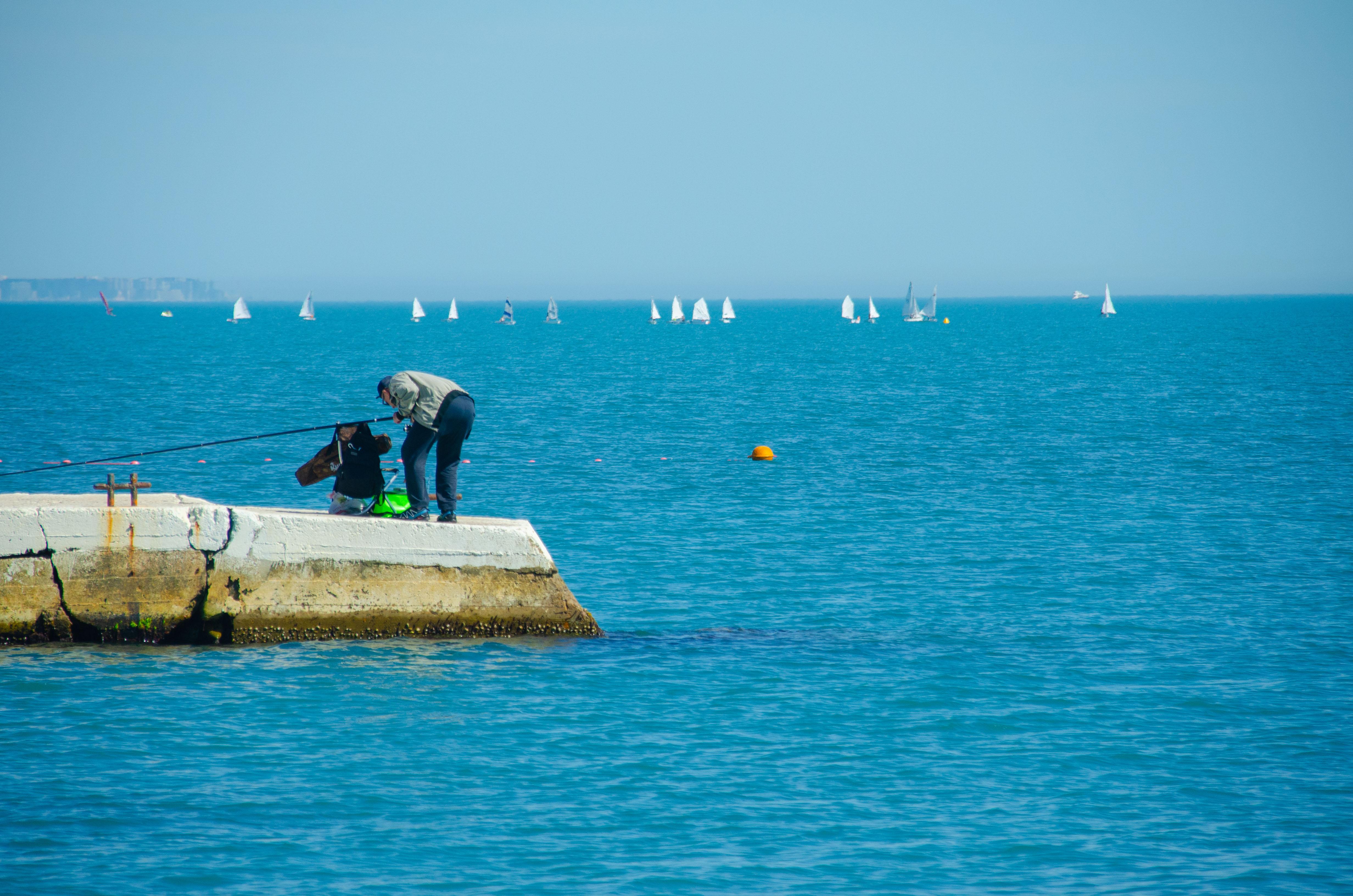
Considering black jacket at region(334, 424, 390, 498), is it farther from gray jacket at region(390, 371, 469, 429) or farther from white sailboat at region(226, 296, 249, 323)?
white sailboat at region(226, 296, 249, 323)

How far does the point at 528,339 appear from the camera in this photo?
4771 inches

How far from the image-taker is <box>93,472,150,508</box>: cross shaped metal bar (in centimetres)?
1207

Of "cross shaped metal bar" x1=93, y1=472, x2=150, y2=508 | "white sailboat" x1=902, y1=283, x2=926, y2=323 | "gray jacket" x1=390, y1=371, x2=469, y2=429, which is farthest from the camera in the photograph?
"white sailboat" x1=902, y1=283, x2=926, y2=323

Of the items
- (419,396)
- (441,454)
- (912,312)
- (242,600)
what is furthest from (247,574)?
(912,312)

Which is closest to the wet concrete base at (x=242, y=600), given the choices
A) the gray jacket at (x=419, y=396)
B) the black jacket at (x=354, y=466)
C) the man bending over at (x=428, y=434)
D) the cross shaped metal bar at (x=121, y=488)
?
the cross shaped metal bar at (x=121, y=488)

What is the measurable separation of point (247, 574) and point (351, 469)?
1.37 meters

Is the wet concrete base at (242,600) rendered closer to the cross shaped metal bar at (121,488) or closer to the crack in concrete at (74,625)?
the crack in concrete at (74,625)

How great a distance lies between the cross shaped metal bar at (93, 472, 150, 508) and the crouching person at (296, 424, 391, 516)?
4.73 feet

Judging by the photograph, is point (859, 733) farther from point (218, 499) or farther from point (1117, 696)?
point (218, 499)

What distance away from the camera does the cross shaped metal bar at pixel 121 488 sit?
39.6 feet

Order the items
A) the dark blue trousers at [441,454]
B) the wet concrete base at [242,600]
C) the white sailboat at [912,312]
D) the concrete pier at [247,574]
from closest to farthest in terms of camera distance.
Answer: the concrete pier at [247,574]
the wet concrete base at [242,600]
the dark blue trousers at [441,454]
the white sailboat at [912,312]

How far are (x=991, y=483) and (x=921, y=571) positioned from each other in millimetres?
9340

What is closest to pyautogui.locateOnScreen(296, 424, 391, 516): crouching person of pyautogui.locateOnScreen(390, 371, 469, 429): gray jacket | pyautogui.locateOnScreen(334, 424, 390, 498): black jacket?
pyautogui.locateOnScreen(334, 424, 390, 498): black jacket

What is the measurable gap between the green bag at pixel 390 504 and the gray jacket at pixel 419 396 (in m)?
0.74
